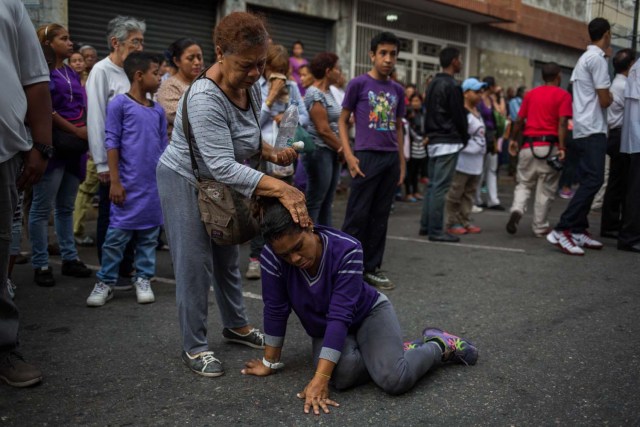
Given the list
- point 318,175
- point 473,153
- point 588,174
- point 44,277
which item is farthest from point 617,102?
point 44,277

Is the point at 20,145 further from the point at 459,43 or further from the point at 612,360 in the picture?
the point at 459,43

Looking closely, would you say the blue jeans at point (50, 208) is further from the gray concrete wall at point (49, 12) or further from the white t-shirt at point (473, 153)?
the white t-shirt at point (473, 153)

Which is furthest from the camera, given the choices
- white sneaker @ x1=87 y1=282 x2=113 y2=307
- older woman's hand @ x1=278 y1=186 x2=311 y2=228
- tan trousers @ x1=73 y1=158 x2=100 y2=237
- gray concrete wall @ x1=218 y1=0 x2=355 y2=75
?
gray concrete wall @ x1=218 y1=0 x2=355 y2=75

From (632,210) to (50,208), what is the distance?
5.28 meters

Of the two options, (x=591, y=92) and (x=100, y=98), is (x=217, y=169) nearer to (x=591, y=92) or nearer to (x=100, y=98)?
(x=100, y=98)

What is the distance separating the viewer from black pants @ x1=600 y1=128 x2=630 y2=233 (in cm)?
732

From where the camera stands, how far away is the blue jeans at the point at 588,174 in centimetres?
648

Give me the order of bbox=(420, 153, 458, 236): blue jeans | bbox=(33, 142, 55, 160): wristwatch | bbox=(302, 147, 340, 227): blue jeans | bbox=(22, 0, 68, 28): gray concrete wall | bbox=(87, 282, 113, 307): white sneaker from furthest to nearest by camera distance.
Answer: bbox=(22, 0, 68, 28): gray concrete wall
bbox=(420, 153, 458, 236): blue jeans
bbox=(302, 147, 340, 227): blue jeans
bbox=(87, 282, 113, 307): white sneaker
bbox=(33, 142, 55, 160): wristwatch

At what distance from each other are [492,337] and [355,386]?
1135mm

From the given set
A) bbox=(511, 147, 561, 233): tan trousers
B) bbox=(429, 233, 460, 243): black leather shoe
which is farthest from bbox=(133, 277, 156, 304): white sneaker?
bbox=(511, 147, 561, 233): tan trousers

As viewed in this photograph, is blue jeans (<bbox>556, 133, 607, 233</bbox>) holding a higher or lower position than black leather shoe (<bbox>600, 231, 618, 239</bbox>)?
higher

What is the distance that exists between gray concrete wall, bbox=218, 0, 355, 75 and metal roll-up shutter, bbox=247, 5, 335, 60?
0.14 m

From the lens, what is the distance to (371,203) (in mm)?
5336

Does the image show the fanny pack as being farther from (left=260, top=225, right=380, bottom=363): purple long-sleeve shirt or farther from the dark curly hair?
the dark curly hair
